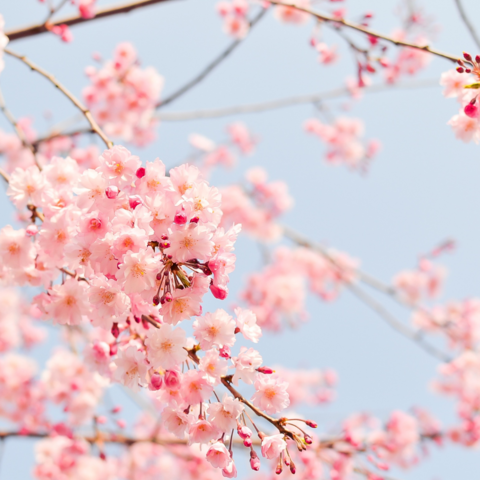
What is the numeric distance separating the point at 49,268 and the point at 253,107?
409cm

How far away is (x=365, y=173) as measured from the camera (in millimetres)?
6082

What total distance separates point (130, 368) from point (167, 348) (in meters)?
0.28

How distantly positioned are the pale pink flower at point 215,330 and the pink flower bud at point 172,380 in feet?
0.56

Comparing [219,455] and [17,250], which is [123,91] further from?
[219,455]

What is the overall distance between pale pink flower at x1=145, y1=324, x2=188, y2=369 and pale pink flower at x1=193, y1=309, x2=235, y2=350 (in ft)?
0.26

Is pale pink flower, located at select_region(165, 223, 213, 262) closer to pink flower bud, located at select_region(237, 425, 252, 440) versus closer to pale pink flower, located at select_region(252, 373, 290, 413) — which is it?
pale pink flower, located at select_region(252, 373, 290, 413)

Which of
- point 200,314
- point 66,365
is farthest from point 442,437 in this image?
point 200,314

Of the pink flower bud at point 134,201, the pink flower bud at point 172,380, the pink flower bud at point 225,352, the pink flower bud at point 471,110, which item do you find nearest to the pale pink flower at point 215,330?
the pink flower bud at point 225,352

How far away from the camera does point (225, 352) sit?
164 cm

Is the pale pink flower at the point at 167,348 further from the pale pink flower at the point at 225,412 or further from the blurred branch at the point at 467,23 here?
the blurred branch at the point at 467,23

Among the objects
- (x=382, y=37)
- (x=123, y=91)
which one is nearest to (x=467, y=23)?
(x=382, y=37)

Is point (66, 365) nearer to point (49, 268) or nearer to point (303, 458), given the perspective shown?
point (303, 458)

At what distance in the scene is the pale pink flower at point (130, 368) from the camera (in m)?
1.71

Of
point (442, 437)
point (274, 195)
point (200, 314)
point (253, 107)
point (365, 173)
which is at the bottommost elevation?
point (200, 314)
